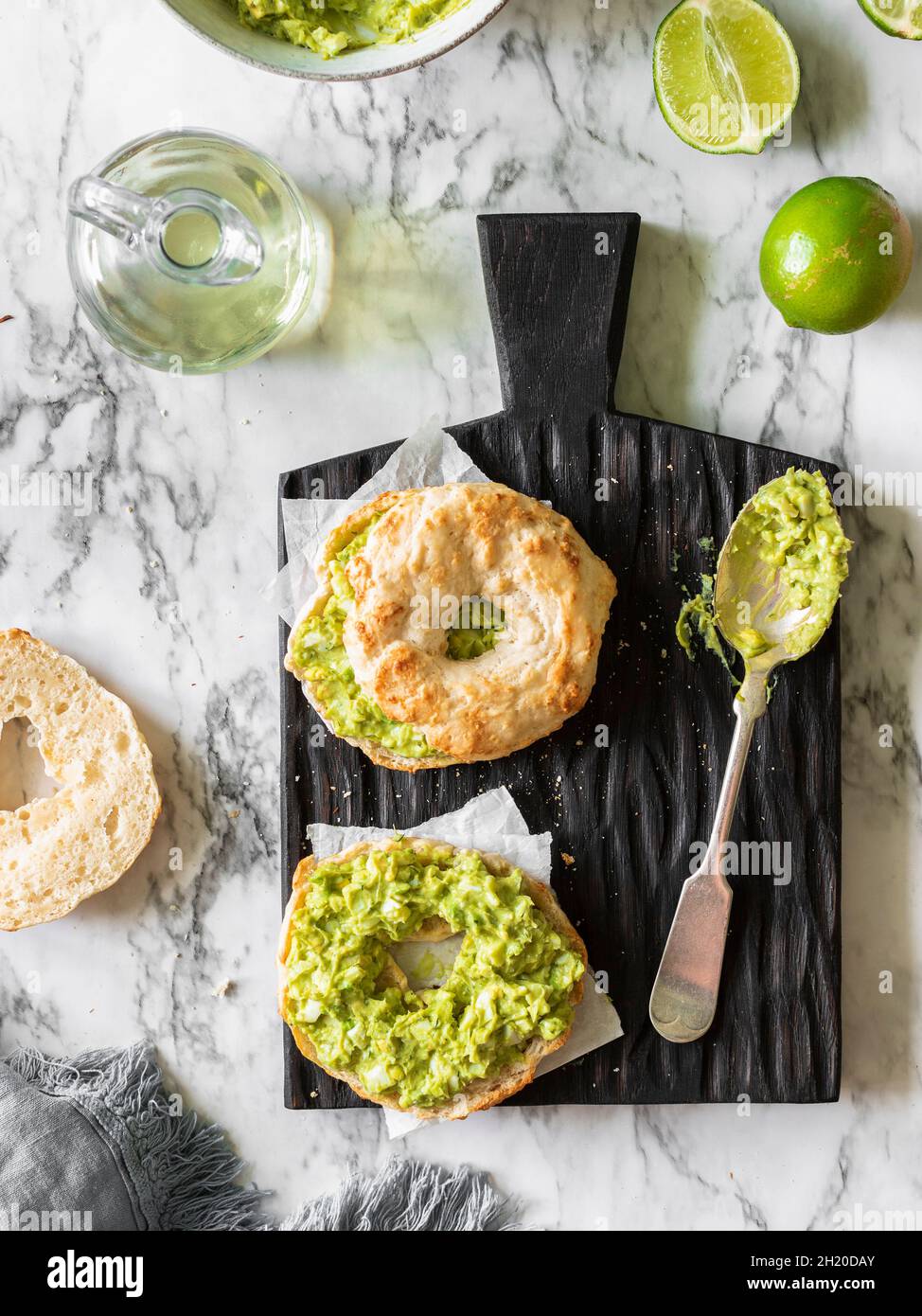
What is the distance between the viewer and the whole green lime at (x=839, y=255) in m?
2.78

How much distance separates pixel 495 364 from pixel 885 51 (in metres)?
1.27

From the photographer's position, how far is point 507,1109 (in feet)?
10.3

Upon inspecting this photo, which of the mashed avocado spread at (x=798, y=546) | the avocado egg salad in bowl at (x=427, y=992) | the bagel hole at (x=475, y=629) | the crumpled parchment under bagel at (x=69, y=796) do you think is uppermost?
the mashed avocado spread at (x=798, y=546)

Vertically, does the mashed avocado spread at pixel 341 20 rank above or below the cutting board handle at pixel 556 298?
above

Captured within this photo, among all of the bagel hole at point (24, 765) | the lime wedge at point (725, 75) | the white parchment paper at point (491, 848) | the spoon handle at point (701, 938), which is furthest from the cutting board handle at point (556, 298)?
the bagel hole at point (24, 765)

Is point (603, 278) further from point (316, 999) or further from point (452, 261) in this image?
point (316, 999)

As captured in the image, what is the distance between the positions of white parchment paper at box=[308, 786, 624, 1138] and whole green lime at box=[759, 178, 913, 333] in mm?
1374

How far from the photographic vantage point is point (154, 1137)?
3.11m

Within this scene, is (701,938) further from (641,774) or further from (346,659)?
(346,659)

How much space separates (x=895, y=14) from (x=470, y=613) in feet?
5.84

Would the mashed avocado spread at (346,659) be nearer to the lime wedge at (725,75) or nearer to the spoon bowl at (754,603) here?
the spoon bowl at (754,603)

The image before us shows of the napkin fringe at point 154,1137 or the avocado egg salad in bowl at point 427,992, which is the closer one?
the avocado egg salad in bowl at point 427,992

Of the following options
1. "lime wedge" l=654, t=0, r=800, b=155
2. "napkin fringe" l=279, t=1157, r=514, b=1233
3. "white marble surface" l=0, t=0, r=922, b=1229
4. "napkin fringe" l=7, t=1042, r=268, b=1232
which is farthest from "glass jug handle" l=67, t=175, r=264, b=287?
"napkin fringe" l=279, t=1157, r=514, b=1233

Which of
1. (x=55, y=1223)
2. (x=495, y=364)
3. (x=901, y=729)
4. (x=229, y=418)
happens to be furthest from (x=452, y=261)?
(x=55, y=1223)
